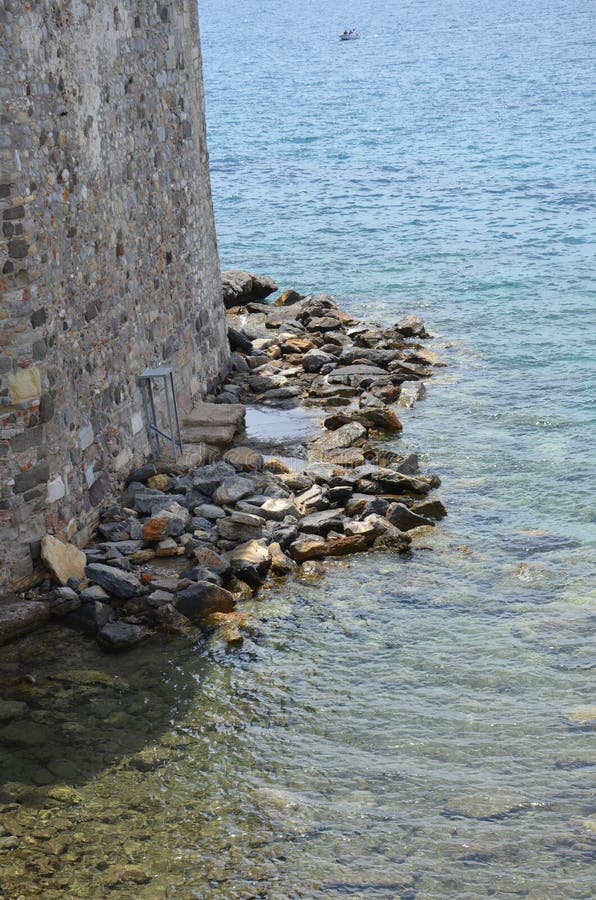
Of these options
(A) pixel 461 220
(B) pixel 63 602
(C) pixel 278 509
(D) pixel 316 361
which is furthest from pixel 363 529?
(A) pixel 461 220

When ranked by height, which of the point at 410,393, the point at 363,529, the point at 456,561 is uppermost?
the point at 363,529

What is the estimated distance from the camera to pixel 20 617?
1097 centimetres

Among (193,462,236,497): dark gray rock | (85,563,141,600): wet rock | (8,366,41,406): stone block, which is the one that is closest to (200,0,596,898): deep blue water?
(85,563,141,600): wet rock

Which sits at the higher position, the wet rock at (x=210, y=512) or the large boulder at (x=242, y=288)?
the wet rock at (x=210, y=512)

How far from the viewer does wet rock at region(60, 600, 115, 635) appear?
36.6ft

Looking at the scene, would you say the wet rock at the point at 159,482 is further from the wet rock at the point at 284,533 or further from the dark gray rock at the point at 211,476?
the wet rock at the point at 284,533

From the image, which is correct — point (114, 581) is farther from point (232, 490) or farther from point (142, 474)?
point (232, 490)

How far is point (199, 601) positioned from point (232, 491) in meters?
2.23

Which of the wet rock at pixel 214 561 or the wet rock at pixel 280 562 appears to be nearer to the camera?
the wet rock at pixel 214 561

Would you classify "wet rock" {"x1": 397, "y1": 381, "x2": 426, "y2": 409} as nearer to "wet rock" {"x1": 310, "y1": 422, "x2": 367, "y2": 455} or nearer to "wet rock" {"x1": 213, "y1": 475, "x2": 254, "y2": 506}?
"wet rock" {"x1": 310, "y1": 422, "x2": 367, "y2": 455}

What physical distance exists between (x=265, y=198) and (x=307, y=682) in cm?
2550

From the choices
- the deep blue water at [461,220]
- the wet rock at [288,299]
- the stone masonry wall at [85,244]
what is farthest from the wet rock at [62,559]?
the wet rock at [288,299]

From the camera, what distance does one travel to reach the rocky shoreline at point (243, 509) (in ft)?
37.5

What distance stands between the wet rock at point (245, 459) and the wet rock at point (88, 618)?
142 inches
